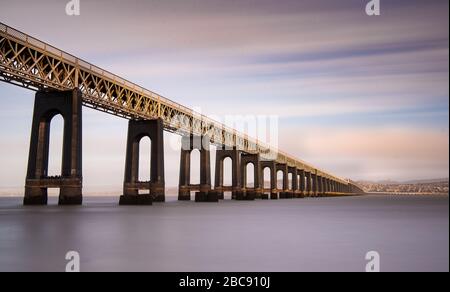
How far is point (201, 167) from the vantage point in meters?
78.8

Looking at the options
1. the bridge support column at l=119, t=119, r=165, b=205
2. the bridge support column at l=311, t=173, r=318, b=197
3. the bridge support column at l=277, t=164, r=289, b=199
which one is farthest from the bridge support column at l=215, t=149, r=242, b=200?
the bridge support column at l=311, t=173, r=318, b=197

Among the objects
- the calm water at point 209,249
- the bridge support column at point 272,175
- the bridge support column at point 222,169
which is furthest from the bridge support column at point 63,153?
the bridge support column at point 272,175

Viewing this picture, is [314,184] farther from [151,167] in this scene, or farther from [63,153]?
[63,153]

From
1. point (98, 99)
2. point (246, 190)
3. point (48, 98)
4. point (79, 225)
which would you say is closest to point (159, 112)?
point (98, 99)

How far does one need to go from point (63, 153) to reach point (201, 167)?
37.5 m

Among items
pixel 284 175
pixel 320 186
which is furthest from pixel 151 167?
pixel 320 186

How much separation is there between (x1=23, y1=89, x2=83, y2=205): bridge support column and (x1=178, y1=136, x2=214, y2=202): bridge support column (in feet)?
116

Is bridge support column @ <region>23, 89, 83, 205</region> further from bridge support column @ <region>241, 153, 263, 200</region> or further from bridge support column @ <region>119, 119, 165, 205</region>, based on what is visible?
bridge support column @ <region>241, 153, 263, 200</region>

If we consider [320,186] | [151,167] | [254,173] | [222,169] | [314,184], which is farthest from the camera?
[320,186]

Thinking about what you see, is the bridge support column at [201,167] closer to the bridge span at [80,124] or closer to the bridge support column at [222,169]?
the bridge span at [80,124]

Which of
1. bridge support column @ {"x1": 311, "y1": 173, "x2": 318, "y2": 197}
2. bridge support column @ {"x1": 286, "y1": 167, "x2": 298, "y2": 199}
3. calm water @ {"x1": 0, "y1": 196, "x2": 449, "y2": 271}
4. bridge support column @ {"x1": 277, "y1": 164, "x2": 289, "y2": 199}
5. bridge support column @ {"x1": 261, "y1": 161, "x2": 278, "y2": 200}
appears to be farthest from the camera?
bridge support column @ {"x1": 311, "y1": 173, "x2": 318, "y2": 197}

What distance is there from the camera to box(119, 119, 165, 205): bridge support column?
57.6 m

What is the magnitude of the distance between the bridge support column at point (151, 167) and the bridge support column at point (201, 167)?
18680 mm

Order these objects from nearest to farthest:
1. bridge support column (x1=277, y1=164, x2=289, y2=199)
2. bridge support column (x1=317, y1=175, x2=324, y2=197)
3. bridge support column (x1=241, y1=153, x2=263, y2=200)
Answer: bridge support column (x1=241, y1=153, x2=263, y2=200) < bridge support column (x1=277, y1=164, x2=289, y2=199) < bridge support column (x1=317, y1=175, x2=324, y2=197)
